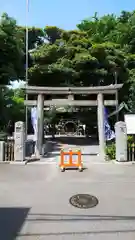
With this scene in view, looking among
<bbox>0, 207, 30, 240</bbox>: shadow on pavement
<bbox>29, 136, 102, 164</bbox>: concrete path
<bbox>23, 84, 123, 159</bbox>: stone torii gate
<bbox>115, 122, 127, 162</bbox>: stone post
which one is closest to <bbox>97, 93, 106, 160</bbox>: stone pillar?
<bbox>23, 84, 123, 159</bbox>: stone torii gate

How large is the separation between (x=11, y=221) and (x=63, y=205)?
150 cm

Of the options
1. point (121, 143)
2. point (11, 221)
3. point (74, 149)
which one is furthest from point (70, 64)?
point (11, 221)

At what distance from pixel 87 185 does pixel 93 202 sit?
1.53 m

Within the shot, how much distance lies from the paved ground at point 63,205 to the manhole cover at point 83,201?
0.47 feet

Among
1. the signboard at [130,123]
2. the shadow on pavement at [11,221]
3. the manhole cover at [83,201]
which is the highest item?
the signboard at [130,123]

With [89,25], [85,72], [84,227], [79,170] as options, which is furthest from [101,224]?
[89,25]

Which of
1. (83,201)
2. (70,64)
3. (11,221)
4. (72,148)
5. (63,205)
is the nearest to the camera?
(11,221)

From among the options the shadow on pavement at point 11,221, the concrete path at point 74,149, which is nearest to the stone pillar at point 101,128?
the concrete path at point 74,149

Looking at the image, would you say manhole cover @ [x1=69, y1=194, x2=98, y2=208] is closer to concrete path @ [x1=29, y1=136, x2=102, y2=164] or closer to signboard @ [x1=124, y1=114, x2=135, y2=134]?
concrete path @ [x1=29, y1=136, x2=102, y2=164]

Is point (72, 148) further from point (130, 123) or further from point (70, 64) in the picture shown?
point (70, 64)

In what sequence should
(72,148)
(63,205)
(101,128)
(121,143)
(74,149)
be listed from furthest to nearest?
1. (72,148)
2. (74,149)
3. (101,128)
4. (121,143)
5. (63,205)

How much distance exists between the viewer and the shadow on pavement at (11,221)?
4.48 meters

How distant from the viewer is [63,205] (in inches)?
238

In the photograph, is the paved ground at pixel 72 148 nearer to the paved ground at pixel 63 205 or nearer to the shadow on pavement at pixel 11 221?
the paved ground at pixel 63 205
